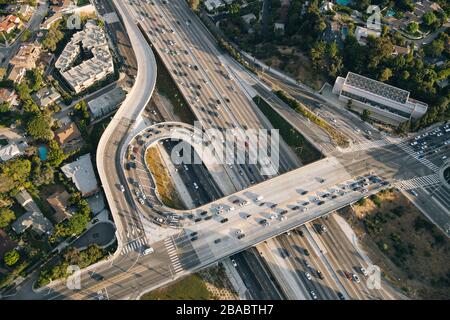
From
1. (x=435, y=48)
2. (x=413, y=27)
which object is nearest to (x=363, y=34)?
(x=413, y=27)

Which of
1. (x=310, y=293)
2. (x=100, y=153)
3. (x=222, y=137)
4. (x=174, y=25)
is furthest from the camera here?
(x=174, y=25)

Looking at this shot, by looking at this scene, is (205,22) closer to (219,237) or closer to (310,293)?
(219,237)

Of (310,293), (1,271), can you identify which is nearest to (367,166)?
(310,293)

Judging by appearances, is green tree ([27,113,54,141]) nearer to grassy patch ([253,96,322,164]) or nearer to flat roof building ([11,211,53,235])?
flat roof building ([11,211,53,235])

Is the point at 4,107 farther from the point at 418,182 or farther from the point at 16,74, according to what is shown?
the point at 418,182

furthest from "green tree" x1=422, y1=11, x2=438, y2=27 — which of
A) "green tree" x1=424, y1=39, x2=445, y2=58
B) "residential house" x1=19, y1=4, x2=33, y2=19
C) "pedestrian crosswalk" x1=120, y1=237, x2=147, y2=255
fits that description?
"residential house" x1=19, y1=4, x2=33, y2=19

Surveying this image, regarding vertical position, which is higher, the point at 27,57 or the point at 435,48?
the point at 27,57
